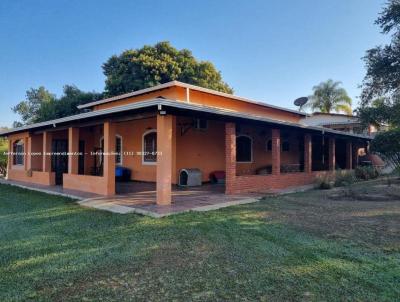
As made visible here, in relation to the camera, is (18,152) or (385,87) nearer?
(385,87)

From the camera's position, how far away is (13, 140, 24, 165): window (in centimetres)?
1881

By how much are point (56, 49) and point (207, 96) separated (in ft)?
31.7

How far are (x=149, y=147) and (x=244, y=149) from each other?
203 inches

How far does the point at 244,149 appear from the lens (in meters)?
16.2

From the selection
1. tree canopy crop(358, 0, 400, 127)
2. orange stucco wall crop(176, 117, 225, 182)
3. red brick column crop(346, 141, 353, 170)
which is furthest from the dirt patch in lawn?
red brick column crop(346, 141, 353, 170)

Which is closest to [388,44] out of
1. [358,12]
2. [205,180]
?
[358,12]

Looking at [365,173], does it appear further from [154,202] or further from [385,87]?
[154,202]

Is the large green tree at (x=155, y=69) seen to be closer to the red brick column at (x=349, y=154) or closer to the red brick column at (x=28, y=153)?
the red brick column at (x=28, y=153)

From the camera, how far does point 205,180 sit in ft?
48.1

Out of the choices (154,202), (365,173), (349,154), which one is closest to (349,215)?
(154,202)

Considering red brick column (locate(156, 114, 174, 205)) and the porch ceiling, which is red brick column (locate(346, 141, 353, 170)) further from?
red brick column (locate(156, 114, 174, 205))

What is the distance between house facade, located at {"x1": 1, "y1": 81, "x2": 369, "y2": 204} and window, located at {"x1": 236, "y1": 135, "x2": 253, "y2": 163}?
0.05 m

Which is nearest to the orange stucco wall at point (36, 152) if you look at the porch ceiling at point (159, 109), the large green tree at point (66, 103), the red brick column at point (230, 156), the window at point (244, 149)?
the porch ceiling at point (159, 109)

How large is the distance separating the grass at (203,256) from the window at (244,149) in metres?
8.31
